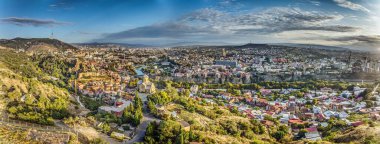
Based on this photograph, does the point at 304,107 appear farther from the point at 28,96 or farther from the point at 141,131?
the point at 28,96

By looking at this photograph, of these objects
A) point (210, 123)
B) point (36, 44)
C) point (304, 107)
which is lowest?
point (304, 107)

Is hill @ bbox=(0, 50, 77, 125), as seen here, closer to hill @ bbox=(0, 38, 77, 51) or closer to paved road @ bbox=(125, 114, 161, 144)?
hill @ bbox=(0, 38, 77, 51)

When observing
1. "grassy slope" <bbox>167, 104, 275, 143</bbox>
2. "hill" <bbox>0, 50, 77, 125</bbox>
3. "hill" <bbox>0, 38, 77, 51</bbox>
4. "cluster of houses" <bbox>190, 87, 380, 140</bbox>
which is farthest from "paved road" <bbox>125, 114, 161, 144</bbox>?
"hill" <bbox>0, 38, 77, 51</bbox>

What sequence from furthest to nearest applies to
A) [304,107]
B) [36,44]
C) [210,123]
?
[304,107] → [36,44] → [210,123]

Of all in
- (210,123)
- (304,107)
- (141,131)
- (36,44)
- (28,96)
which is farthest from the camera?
(304,107)

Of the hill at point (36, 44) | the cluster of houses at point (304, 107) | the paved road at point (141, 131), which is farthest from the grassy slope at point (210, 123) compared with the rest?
the hill at point (36, 44)

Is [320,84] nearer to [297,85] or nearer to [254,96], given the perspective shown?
[297,85]

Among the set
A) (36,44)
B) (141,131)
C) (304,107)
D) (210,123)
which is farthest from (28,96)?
(304,107)

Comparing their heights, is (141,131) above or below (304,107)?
above
